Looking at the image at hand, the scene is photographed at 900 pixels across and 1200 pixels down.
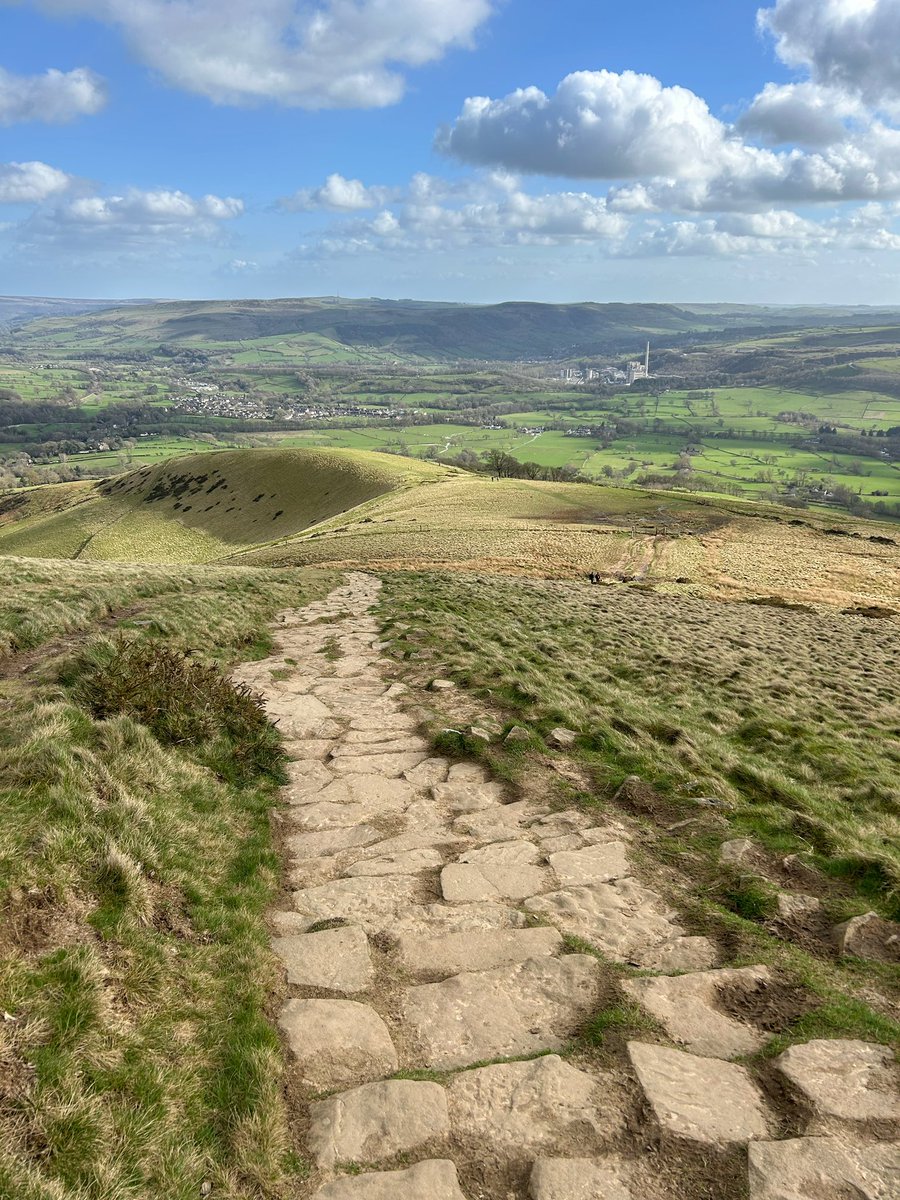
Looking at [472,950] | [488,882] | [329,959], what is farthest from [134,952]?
[488,882]

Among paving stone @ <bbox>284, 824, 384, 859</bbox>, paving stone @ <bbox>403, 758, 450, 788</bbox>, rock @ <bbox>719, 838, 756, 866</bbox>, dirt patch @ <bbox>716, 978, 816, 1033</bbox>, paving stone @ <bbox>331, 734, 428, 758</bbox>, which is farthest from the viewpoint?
paving stone @ <bbox>331, 734, 428, 758</bbox>

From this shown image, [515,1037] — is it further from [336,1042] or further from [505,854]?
[505,854]

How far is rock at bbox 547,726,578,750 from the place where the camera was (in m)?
10.1

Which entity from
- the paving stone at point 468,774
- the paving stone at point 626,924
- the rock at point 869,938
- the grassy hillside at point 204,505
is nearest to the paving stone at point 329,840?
the paving stone at point 468,774

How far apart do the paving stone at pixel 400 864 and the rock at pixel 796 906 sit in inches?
134

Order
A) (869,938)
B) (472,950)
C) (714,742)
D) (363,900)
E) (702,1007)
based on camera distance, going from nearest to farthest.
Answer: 1. (702,1007)
2. (472,950)
3. (869,938)
4. (363,900)
5. (714,742)

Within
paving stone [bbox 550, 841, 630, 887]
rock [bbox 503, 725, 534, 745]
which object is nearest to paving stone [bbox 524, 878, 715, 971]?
paving stone [bbox 550, 841, 630, 887]

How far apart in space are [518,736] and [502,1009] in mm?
5223

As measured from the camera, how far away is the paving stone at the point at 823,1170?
3.64 metres

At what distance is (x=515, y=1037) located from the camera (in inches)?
192

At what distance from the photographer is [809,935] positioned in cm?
602

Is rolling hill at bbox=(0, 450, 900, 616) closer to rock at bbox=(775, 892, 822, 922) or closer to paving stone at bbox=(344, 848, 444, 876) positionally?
paving stone at bbox=(344, 848, 444, 876)

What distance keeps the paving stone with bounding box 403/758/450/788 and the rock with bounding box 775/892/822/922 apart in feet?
14.2

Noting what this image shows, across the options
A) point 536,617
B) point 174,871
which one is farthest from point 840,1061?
point 536,617
